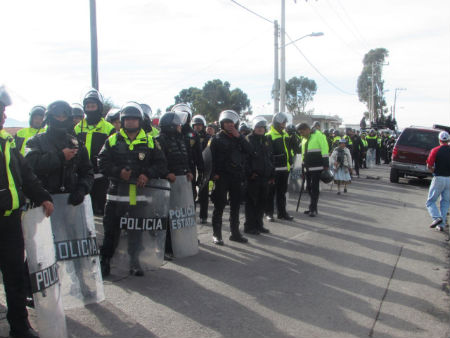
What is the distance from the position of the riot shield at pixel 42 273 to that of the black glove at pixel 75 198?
65 cm

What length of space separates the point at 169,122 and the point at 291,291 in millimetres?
2833

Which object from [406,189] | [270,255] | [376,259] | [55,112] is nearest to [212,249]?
[270,255]

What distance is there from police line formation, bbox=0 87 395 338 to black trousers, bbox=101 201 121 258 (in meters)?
0.01

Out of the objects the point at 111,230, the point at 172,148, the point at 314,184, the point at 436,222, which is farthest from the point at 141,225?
the point at 436,222

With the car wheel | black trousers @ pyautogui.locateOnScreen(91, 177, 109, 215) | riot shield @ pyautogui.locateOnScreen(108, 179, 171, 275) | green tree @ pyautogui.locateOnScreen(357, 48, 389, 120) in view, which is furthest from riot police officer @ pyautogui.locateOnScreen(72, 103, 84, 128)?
green tree @ pyautogui.locateOnScreen(357, 48, 389, 120)

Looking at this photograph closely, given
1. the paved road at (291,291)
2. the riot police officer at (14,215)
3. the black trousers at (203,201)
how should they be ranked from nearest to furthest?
the riot police officer at (14,215), the paved road at (291,291), the black trousers at (203,201)

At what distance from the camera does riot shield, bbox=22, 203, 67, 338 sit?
3.64 m

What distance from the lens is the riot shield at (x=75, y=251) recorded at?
14.4 feet

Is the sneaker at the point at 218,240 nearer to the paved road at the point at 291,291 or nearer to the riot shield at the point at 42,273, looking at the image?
the paved road at the point at 291,291

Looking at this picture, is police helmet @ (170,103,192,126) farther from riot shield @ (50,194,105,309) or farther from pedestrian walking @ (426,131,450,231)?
pedestrian walking @ (426,131,450,231)

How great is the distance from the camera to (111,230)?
539 centimetres

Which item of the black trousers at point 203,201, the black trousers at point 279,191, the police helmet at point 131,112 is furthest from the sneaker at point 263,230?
the police helmet at point 131,112

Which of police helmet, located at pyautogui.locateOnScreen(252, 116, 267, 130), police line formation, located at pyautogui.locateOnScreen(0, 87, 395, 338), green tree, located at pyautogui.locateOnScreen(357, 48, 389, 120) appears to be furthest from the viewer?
green tree, located at pyautogui.locateOnScreen(357, 48, 389, 120)

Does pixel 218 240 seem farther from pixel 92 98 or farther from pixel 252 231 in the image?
pixel 92 98
